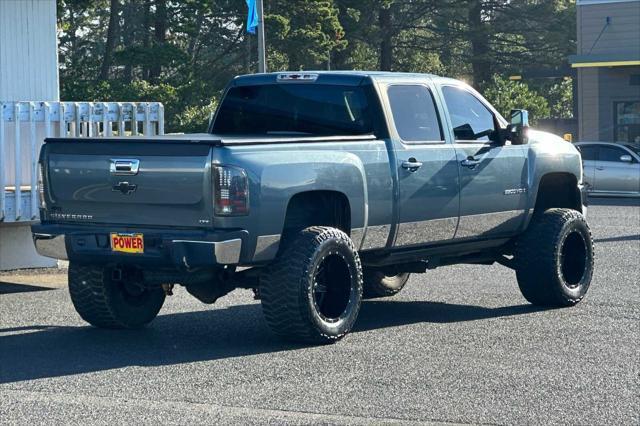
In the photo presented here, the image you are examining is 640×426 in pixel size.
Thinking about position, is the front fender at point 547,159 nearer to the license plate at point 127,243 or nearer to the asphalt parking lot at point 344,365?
the asphalt parking lot at point 344,365

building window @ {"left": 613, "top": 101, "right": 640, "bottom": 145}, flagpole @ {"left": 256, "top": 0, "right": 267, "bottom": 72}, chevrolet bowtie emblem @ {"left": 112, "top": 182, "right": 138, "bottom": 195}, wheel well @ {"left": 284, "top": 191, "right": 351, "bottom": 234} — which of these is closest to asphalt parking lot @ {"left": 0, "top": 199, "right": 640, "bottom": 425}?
wheel well @ {"left": 284, "top": 191, "right": 351, "bottom": 234}

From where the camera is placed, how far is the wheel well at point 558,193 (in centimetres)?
1174

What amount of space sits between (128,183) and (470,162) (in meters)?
3.13

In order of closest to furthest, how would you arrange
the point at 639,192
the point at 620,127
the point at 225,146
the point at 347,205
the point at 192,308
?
the point at 225,146 → the point at 347,205 → the point at 192,308 → the point at 639,192 → the point at 620,127

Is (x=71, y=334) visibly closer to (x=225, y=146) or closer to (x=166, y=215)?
(x=166, y=215)

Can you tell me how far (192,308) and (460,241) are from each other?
253 cm

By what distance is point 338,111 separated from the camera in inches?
400

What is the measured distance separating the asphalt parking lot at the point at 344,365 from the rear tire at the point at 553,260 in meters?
0.19

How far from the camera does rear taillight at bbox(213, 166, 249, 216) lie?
8516 mm

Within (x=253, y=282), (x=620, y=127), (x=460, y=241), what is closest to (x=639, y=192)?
(x=620, y=127)

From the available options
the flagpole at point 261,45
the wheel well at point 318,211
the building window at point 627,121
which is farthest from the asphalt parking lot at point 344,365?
the building window at point 627,121

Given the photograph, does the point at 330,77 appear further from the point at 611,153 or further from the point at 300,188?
the point at 611,153

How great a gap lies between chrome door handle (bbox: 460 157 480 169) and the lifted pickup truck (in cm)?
1

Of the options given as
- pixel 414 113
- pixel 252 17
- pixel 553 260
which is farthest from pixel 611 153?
pixel 414 113
